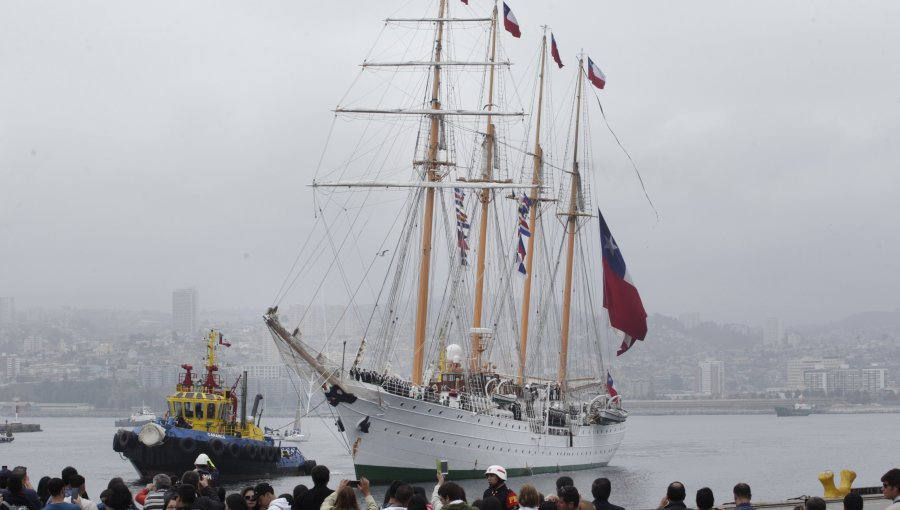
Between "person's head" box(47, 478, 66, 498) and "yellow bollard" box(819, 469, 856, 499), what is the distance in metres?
13.8

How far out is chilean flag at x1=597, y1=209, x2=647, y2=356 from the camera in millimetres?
67250

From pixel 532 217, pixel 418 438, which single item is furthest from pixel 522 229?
pixel 418 438

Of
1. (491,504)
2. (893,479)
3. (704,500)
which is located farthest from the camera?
(893,479)

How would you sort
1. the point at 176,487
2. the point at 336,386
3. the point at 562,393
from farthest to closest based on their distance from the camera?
Answer: 1. the point at 562,393
2. the point at 336,386
3. the point at 176,487

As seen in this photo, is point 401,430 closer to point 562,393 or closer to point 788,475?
point 562,393

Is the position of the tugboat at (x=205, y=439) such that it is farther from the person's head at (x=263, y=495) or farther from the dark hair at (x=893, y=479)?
the dark hair at (x=893, y=479)

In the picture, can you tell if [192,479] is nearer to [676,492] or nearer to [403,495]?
[403,495]

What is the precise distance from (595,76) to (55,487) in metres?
58.1

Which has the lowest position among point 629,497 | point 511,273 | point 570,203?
point 629,497

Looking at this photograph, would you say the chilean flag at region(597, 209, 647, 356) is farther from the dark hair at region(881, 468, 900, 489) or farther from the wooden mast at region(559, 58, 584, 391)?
the dark hair at region(881, 468, 900, 489)

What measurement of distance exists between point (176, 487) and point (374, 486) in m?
38.6

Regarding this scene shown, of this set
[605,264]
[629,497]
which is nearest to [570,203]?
[605,264]

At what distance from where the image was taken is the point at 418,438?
177ft

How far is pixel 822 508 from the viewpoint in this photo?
540 inches
